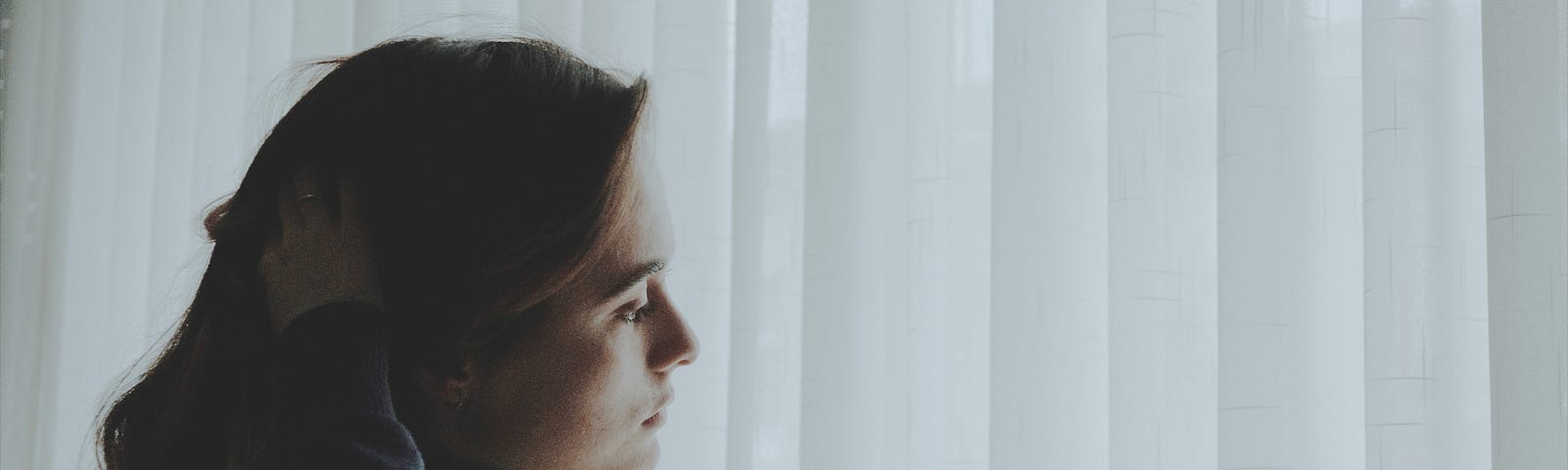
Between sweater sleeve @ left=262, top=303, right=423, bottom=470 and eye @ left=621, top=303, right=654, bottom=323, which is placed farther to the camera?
eye @ left=621, top=303, right=654, bottom=323

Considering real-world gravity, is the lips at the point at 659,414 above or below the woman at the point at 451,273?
below

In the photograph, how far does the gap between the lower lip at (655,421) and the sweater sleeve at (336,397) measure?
0.15m

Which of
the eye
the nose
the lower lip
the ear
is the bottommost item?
the lower lip

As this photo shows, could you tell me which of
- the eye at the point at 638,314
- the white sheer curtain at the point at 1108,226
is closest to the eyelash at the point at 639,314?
the eye at the point at 638,314

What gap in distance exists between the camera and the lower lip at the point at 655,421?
856 millimetres

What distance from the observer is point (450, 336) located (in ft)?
2.70

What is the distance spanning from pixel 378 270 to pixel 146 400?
206mm

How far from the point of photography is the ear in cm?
83

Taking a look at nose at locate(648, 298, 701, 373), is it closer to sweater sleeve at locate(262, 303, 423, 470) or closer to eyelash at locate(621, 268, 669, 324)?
eyelash at locate(621, 268, 669, 324)

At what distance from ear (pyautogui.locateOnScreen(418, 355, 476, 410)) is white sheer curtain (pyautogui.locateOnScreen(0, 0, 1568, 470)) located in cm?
19

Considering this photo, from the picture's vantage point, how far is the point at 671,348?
843 mm

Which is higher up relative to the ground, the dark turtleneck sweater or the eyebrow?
the eyebrow

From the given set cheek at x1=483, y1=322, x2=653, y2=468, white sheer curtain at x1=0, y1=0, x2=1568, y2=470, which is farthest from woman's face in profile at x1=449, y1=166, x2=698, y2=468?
white sheer curtain at x1=0, y1=0, x2=1568, y2=470

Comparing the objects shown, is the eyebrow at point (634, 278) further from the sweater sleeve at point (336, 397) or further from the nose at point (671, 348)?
the sweater sleeve at point (336, 397)
